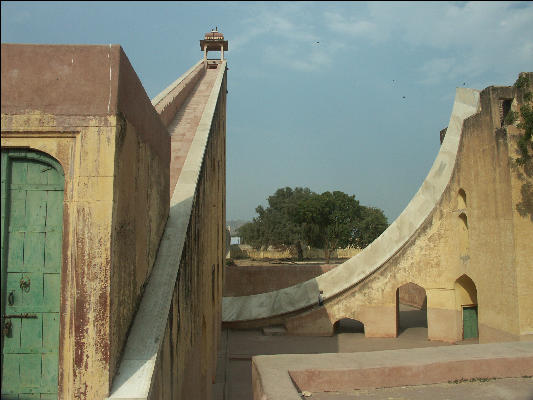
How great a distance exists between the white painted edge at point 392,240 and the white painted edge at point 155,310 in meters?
6.71

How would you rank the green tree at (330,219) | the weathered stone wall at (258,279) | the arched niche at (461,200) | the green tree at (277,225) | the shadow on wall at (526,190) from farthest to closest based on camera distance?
the green tree at (277,225) → the green tree at (330,219) → the weathered stone wall at (258,279) → the arched niche at (461,200) → the shadow on wall at (526,190)

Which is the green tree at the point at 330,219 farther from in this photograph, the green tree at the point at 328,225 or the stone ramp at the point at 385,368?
the stone ramp at the point at 385,368

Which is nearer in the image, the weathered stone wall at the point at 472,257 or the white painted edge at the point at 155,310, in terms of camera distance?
the white painted edge at the point at 155,310

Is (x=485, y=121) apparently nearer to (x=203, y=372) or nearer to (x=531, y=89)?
(x=531, y=89)

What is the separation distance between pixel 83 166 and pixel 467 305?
975 cm

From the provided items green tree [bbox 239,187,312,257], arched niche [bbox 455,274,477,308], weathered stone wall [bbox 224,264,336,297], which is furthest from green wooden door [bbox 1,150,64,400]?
green tree [bbox 239,187,312,257]

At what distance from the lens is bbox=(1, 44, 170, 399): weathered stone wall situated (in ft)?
8.38

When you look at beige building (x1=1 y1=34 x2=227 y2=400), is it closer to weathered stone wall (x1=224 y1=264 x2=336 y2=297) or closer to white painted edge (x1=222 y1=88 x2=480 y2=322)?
white painted edge (x1=222 y1=88 x2=480 y2=322)

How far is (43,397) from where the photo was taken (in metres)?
2.59

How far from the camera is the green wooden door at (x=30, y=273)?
2.61 metres

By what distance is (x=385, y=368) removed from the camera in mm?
3305

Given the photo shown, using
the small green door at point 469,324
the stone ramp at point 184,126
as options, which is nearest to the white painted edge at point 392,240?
the small green door at point 469,324

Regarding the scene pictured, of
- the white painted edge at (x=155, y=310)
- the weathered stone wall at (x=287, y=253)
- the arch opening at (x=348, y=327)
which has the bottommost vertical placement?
the arch opening at (x=348, y=327)

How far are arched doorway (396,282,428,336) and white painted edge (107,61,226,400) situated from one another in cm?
833
